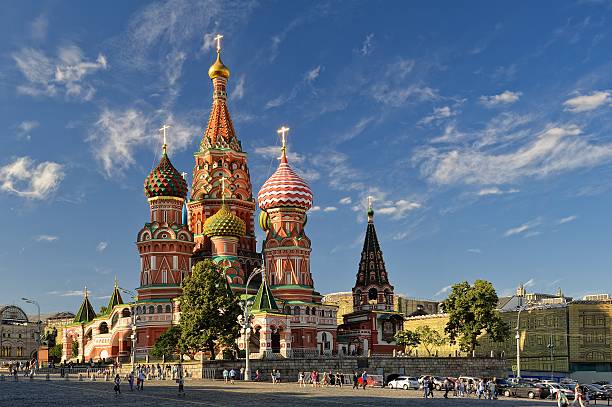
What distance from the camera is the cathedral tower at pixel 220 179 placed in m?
94.0

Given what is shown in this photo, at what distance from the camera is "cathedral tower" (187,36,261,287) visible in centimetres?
9400

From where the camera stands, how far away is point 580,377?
89.7m

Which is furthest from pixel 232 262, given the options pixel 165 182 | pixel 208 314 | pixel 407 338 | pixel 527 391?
pixel 527 391

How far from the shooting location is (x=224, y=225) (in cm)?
8656

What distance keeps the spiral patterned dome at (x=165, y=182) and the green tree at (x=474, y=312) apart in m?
32.8

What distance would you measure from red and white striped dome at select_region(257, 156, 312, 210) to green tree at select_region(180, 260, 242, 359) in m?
23.2

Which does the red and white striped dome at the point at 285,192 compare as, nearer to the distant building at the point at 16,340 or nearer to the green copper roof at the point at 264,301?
the green copper roof at the point at 264,301

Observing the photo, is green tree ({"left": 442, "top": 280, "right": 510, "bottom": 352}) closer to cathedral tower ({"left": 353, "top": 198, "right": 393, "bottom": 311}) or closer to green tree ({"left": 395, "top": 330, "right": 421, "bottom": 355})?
green tree ({"left": 395, "top": 330, "right": 421, "bottom": 355})

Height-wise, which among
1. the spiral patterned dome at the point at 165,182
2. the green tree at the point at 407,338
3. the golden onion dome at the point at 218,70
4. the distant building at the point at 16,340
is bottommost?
the distant building at the point at 16,340

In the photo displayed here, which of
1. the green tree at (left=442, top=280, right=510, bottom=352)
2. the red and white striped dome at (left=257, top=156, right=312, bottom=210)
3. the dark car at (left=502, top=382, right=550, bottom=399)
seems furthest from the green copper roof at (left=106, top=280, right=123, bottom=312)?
the dark car at (left=502, top=382, right=550, bottom=399)

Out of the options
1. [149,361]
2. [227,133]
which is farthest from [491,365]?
[227,133]

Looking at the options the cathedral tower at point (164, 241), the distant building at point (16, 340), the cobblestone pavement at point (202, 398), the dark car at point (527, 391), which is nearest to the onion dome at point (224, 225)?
the cathedral tower at point (164, 241)

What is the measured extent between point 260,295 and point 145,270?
14789mm

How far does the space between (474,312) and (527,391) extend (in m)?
27.7
